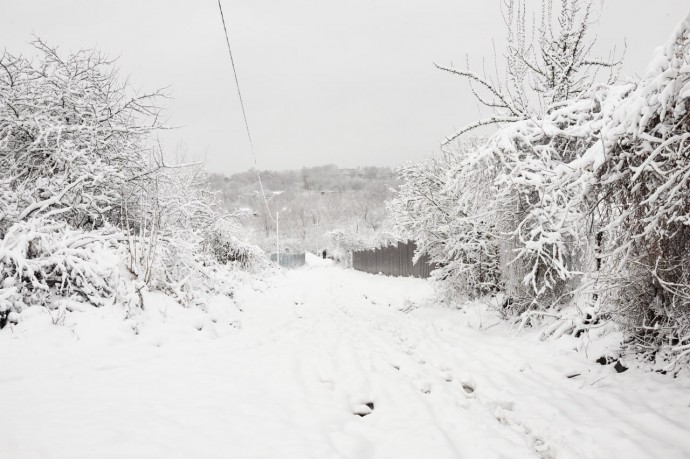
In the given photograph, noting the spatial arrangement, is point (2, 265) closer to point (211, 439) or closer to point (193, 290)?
point (193, 290)

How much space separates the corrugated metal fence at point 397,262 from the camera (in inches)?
719

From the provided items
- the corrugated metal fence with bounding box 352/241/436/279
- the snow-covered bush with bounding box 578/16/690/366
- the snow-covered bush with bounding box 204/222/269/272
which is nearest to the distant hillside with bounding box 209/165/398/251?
→ the corrugated metal fence with bounding box 352/241/436/279

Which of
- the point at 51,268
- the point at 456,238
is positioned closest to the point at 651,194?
the point at 456,238

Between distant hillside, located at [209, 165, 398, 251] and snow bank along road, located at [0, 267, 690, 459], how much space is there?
203 ft

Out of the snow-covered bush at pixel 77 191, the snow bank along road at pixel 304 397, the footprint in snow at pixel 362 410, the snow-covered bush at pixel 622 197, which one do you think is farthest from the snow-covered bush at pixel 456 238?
the snow-covered bush at pixel 77 191

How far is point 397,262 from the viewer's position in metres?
22.5

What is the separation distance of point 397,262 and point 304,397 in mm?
19361

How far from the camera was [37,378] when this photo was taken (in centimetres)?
306

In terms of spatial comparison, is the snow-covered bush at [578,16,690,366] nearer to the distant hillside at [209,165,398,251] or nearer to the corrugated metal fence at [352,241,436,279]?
the corrugated metal fence at [352,241,436,279]

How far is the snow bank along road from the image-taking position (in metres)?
2.40

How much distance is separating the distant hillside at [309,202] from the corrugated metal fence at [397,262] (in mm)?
37348

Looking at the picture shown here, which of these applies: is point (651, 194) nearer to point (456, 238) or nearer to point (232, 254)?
point (456, 238)

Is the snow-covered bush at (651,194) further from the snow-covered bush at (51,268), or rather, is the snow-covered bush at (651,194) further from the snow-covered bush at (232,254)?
the snow-covered bush at (232,254)

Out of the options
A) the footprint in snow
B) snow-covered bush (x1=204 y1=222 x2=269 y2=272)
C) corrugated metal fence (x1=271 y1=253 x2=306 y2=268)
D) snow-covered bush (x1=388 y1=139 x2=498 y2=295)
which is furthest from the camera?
corrugated metal fence (x1=271 y1=253 x2=306 y2=268)
